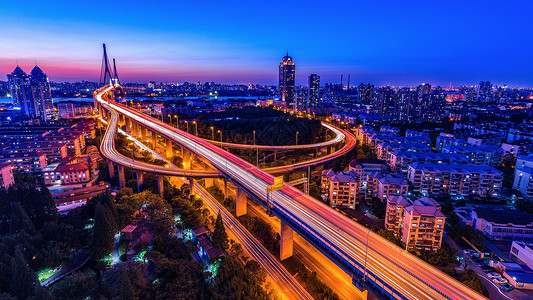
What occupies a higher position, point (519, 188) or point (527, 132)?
point (527, 132)

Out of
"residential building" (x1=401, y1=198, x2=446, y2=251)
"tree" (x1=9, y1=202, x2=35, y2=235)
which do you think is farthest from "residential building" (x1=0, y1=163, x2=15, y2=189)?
"residential building" (x1=401, y1=198, x2=446, y2=251)

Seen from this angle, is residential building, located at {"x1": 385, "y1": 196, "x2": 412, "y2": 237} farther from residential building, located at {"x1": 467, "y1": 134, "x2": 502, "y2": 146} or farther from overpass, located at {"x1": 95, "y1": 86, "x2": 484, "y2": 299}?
residential building, located at {"x1": 467, "y1": 134, "x2": 502, "y2": 146}

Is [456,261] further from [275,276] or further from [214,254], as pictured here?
[214,254]

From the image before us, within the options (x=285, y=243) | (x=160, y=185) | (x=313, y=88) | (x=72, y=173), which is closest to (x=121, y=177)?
(x=72, y=173)

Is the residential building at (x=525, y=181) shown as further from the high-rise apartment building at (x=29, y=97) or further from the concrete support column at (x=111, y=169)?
the high-rise apartment building at (x=29, y=97)

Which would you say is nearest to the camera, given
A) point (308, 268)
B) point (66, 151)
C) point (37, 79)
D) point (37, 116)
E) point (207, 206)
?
point (308, 268)

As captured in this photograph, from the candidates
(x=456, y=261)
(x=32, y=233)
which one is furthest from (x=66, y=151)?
(x=456, y=261)

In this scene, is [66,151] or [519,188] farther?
[66,151]

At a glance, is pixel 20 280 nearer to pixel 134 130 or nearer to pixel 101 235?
pixel 101 235

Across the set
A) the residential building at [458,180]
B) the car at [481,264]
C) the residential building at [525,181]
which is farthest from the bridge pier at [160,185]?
the residential building at [525,181]
